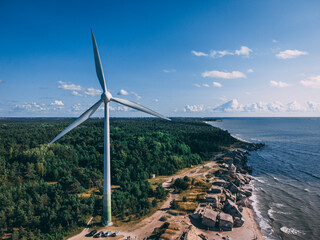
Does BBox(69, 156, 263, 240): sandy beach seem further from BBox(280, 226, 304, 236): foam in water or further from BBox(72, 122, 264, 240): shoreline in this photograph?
BBox(280, 226, 304, 236): foam in water

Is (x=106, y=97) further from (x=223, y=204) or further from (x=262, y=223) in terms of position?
(x=262, y=223)

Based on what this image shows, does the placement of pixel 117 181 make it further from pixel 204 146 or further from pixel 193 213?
pixel 204 146

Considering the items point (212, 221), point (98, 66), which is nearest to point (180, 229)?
point (212, 221)

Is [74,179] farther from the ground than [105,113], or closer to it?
closer to it

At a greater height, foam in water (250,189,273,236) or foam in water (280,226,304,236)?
foam in water (250,189,273,236)

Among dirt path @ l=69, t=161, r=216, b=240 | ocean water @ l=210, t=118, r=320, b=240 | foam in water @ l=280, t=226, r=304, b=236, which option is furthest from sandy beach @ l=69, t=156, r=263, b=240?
foam in water @ l=280, t=226, r=304, b=236

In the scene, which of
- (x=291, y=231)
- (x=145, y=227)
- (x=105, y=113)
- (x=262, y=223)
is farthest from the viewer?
(x=262, y=223)

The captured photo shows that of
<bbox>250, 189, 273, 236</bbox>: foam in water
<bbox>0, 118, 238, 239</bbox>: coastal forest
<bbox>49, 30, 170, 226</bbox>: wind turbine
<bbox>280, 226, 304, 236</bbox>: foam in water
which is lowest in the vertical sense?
<bbox>280, 226, 304, 236</bbox>: foam in water

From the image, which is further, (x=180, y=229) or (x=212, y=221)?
(x=212, y=221)

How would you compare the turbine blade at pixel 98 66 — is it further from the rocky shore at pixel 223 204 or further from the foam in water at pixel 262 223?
the foam in water at pixel 262 223
